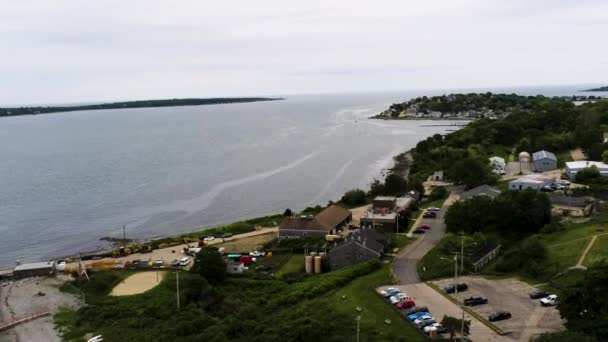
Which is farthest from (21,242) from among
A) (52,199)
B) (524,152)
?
(524,152)

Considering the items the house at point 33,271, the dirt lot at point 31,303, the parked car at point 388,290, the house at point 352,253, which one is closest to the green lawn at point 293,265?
the house at point 352,253

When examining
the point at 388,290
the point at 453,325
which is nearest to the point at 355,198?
the point at 388,290

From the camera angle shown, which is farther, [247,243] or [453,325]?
[247,243]

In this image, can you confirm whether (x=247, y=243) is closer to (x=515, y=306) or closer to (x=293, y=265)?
(x=293, y=265)

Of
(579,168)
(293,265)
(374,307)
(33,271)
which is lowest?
(33,271)

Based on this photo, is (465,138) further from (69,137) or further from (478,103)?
(69,137)
